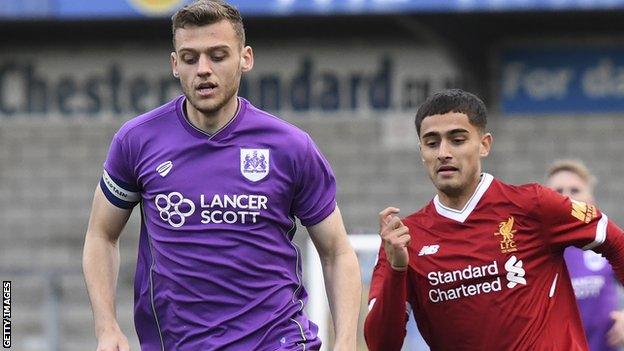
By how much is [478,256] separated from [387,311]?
41 centimetres

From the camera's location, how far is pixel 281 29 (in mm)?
14633

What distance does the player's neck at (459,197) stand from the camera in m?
5.07

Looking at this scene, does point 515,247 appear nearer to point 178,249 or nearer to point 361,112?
point 178,249

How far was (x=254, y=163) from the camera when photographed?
14.7ft

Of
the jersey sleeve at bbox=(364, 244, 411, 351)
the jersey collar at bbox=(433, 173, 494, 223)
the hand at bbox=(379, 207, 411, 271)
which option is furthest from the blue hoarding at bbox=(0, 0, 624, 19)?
the hand at bbox=(379, 207, 411, 271)

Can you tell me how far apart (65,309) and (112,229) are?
920 cm

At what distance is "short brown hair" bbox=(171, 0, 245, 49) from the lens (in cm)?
443

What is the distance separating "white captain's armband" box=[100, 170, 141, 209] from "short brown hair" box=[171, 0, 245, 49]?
52 cm

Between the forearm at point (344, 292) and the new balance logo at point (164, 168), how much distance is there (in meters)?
0.59

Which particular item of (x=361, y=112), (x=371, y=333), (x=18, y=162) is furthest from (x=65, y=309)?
(x=371, y=333)

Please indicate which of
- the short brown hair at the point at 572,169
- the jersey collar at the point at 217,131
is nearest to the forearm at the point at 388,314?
the jersey collar at the point at 217,131

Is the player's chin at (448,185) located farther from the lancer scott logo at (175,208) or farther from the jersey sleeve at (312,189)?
the lancer scott logo at (175,208)

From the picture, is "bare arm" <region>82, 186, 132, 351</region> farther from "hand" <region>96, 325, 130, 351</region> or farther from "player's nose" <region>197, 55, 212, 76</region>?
"player's nose" <region>197, 55, 212, 76</region>

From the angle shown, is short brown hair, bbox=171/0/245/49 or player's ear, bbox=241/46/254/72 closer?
short brown hair, bbox=171/0/245/49
